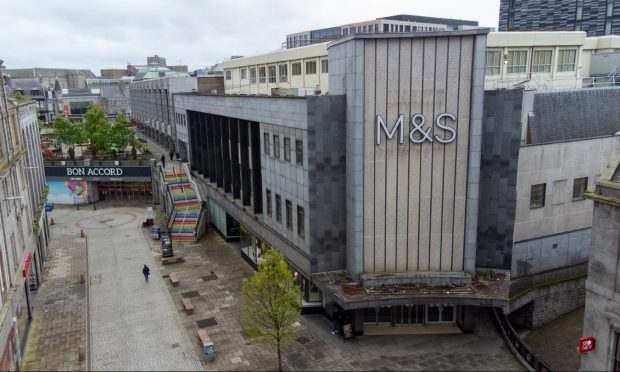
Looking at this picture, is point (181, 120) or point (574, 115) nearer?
point (574, 115)

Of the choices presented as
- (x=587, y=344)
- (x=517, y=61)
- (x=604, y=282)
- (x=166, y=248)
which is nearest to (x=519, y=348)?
(x=587, y=344)

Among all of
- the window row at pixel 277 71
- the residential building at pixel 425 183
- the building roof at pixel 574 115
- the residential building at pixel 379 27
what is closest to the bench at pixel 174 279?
the residential building at pixel 425 183

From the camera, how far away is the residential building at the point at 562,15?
11969cm

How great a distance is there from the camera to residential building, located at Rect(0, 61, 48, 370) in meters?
26.4

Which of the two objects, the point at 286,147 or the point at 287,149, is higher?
the point at 286,147

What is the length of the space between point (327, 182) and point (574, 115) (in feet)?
68.0

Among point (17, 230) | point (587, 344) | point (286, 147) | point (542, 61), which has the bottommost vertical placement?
point (587, 344)

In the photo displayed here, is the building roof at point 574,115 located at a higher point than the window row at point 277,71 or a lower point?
lower

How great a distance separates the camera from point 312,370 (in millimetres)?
26781

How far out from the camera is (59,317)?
33750 mm

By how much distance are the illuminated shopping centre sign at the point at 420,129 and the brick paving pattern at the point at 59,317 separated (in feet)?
71.4

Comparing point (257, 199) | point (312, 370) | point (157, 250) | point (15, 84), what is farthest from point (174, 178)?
point (15, 84)

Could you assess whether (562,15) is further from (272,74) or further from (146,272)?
(146,272)

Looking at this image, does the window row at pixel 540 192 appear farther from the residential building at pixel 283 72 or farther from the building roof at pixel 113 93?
the building roof at pixel 113 93
